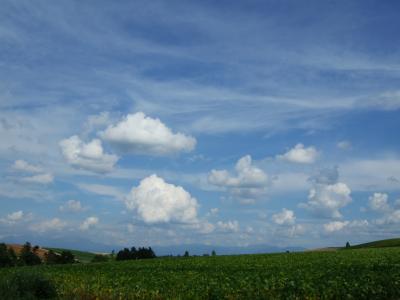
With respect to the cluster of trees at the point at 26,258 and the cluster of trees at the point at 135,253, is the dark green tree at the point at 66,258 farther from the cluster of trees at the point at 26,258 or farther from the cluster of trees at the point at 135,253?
the cluster of trees at the point at 135,253

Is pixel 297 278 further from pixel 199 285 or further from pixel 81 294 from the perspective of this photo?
pixel 81 294

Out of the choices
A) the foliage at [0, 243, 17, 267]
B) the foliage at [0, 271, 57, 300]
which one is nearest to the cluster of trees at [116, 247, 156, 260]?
the foliage at [0, 243, 17, 267]

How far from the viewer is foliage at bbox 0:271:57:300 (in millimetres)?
22423

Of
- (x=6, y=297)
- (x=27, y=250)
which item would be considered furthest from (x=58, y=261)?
(x=6, y=297)

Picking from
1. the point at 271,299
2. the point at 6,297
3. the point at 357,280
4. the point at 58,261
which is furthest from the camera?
the point at 58,261

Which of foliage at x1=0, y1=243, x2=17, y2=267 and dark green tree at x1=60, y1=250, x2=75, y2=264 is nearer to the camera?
foliage at x1=0, y1=243, x2=17, y2=267

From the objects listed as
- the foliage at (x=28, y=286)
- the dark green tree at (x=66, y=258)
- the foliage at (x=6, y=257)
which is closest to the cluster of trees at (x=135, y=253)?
the dark green tree at (x=66, y=258)

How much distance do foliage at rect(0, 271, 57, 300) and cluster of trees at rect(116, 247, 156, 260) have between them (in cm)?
7533

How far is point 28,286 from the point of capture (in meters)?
24.6

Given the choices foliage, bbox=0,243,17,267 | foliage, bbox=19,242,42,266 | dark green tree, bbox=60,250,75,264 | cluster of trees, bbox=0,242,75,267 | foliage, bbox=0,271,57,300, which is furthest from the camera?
dark green tree, bbox=60,250,75,264

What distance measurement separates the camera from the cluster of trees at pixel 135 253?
100806 mm

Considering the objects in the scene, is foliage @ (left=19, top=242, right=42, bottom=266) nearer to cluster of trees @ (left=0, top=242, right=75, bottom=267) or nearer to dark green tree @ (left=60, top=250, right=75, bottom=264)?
cluster of trees @ (left=0, top=242, right=75, bottom=267)

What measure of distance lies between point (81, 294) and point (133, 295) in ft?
9.80

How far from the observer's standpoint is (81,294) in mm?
27266
